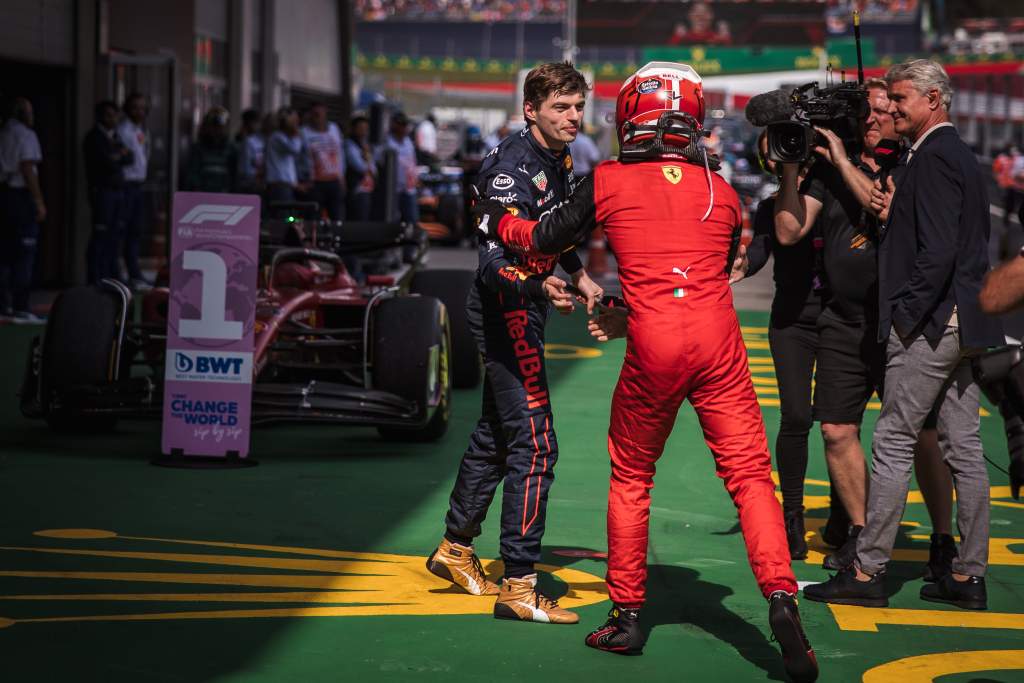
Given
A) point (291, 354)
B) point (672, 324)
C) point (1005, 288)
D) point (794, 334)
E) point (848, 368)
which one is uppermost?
point (1005, 288)

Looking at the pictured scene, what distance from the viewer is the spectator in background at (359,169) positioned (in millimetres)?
18734

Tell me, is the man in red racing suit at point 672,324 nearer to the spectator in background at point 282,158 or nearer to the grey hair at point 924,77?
the grey hair at point 924,77

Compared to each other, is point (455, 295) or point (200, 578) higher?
point (455, 295)

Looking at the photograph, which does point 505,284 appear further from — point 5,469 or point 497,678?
point 5,469

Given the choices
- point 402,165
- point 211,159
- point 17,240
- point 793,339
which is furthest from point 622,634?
point 402,165

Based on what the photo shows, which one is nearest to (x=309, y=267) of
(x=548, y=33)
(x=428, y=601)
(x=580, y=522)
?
(x=580, y=522)

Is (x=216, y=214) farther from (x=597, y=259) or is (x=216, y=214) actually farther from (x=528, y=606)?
(x=597, y=259)

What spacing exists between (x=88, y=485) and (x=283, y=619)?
7.71ft

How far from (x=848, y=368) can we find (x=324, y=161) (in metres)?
12.1

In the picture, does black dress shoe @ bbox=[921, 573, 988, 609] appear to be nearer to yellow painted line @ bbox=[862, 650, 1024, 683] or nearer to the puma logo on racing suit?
yellow painted line @ bbox=[862, 650, 1024, 683]

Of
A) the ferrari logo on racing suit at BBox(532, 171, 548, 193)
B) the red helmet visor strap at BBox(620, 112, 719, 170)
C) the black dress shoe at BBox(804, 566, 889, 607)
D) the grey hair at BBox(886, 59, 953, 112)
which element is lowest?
the black dress shoe at BBox(804, 566, 889, 607)

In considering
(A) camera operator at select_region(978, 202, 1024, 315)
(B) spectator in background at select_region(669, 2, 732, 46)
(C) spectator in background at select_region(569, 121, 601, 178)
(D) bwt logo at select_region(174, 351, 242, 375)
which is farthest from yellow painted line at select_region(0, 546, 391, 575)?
(B) spectator in background at select_region(669, 2, 732, 46)

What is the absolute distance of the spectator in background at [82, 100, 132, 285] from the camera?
14422 mm

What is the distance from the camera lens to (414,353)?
8.00 metres
